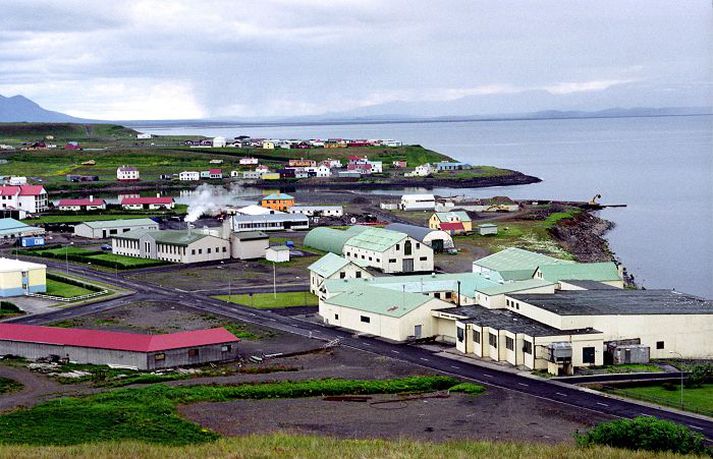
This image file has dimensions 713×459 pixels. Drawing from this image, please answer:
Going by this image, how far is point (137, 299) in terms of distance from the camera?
43.7 meters

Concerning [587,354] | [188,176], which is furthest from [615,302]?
[188,176]

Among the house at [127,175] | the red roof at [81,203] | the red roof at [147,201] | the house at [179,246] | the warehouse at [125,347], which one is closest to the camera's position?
the warehouse at [125,347]

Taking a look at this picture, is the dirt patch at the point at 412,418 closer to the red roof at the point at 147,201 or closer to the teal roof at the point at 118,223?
the teal roof at the point at 118,223

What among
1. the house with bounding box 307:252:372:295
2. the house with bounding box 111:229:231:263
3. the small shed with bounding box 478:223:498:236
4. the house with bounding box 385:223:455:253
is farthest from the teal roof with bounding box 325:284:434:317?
the small shed with bounding box 478:223:498:236

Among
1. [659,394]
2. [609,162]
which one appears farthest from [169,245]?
[609,162]

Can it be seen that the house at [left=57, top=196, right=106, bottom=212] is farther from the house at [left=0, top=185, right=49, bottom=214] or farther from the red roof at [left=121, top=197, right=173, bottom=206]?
the red roof at [left=121, top=197, right=173, bottom=206]

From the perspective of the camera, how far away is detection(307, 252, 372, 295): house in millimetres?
43938

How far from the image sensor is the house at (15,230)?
66.0 meters

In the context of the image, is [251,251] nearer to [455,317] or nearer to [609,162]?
[455,317]

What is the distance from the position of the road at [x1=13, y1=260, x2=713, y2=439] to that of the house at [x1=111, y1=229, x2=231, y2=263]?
5.11 meters

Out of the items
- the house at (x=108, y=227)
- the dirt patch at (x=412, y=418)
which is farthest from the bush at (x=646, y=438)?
the house at (x=108, y=227)

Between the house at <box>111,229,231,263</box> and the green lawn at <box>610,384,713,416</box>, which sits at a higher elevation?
the house at <box>111,229,231,263</box>

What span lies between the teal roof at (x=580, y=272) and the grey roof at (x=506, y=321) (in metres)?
6.56

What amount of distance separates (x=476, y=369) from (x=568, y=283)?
10.7 m
